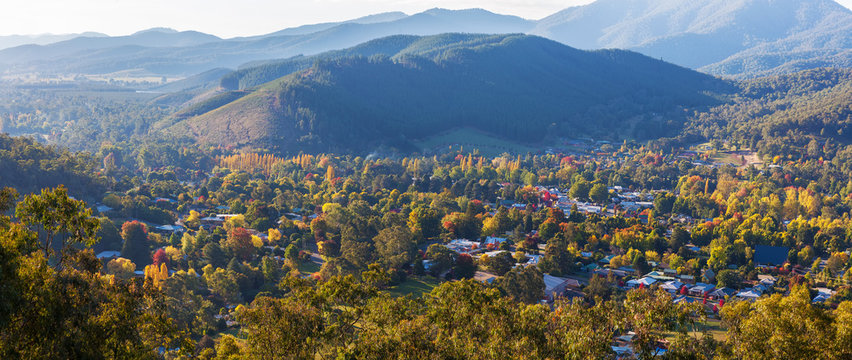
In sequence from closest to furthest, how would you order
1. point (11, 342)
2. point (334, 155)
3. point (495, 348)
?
1. point (11, 342)
2. point (495, 348)
3. point (334, 155)

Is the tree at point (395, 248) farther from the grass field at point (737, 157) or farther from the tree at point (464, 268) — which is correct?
the grass field at point (737, 157)

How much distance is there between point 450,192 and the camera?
429ft

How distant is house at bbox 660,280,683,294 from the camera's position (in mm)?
69750

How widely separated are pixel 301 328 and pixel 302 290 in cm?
275

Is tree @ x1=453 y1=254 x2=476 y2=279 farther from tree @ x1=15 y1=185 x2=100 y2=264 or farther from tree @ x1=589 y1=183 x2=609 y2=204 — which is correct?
tree @ x1=589 y1=183 x2=609 y2=204

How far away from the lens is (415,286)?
71.1 metres

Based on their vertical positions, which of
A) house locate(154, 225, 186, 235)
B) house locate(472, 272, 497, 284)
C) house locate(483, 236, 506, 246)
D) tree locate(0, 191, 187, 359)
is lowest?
house locate(483, 236, 506, 246)

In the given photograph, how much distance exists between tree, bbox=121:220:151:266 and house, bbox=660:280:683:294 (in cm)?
6240

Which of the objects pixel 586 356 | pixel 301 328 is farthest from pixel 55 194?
pixel 586 356

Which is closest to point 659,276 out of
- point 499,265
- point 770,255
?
point 770,255

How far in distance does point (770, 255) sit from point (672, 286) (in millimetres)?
21701

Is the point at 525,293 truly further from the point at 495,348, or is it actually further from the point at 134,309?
the point at 134,309

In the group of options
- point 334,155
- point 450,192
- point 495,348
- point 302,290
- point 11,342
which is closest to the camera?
point 11,342

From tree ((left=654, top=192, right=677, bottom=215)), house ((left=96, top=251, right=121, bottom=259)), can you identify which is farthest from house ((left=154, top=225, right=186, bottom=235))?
tree ((left=654, top=192, right=677, bottom=215))
